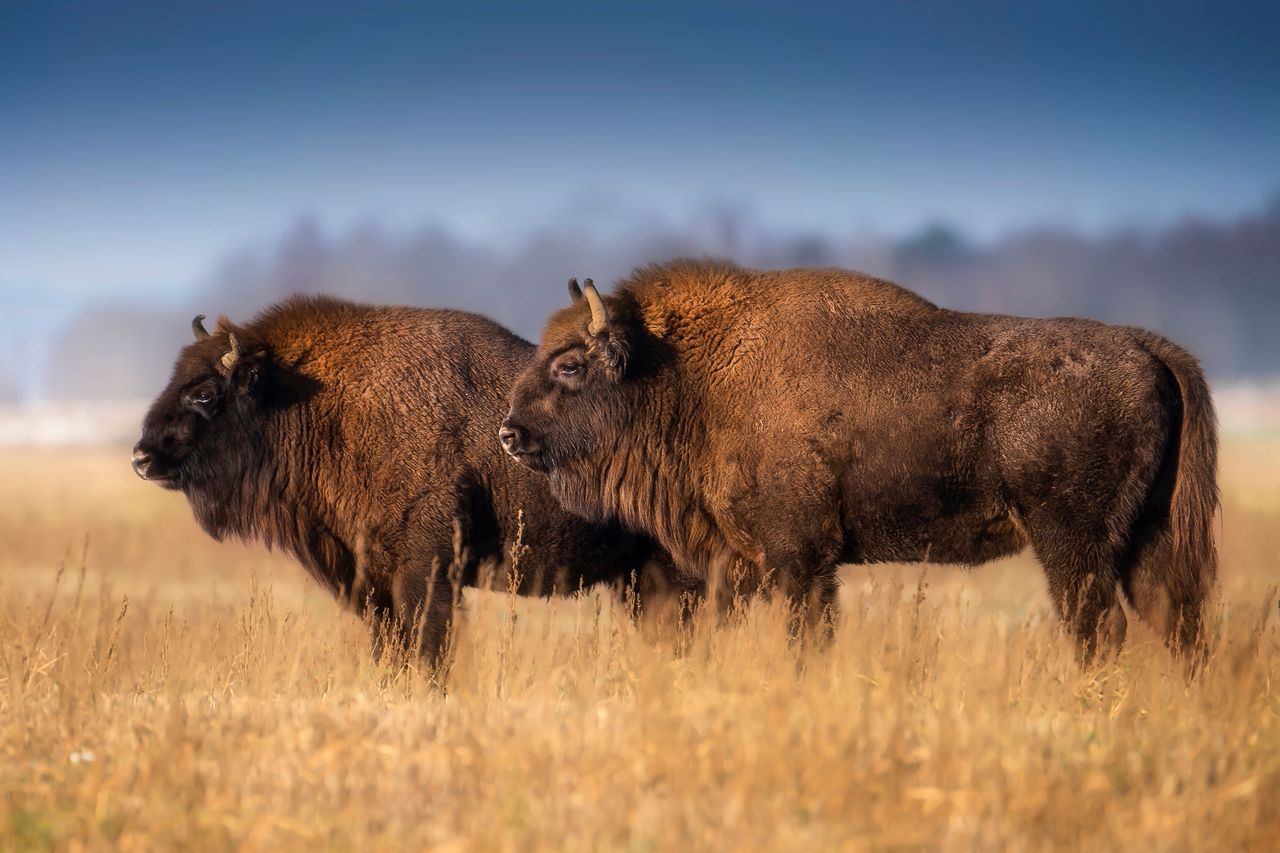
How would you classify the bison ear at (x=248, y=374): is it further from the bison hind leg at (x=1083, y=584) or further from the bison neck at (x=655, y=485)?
the bison hind leg at (x=1083, y=584)

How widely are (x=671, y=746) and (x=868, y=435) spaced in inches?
130

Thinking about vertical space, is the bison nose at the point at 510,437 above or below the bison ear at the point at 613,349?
below

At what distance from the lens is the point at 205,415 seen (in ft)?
34.0

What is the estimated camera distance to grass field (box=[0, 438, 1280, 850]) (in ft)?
17.5

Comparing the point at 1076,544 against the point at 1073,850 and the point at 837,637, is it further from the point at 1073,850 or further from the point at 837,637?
the point at 1073,850

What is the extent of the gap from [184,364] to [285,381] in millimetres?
823

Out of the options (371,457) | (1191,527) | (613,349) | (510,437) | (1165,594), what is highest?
(613,349)

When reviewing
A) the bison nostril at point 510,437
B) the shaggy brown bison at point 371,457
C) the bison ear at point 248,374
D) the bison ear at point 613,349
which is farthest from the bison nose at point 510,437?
the bison ear at point 248,374

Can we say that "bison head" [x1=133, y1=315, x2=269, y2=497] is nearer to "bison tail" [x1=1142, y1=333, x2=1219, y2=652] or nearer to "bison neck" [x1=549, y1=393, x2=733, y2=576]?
"bison neck" [x1=549, y1=393, x2=733, y2=576]

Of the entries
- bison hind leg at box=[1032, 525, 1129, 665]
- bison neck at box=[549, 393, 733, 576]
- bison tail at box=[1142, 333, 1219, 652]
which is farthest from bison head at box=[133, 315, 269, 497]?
bison tail at box=[1142, 333, 1219, 652]

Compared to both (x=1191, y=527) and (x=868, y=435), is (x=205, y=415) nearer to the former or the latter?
(x=868, y=435)

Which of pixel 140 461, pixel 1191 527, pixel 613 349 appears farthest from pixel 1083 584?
pixel 140 461

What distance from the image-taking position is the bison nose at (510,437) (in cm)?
953

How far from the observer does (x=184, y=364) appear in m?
10.5
